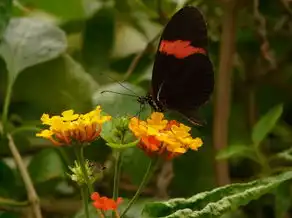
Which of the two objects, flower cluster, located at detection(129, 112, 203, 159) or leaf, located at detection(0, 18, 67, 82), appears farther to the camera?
leaf, located at detection(0, 18, 67, 82)

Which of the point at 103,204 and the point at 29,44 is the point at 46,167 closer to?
the point at 29,44

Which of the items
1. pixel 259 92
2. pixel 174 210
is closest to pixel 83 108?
pixel 259 92

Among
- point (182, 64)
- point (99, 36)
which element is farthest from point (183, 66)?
point (99, 36)

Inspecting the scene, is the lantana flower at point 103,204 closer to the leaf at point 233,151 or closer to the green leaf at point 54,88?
the leaf at point 233,151

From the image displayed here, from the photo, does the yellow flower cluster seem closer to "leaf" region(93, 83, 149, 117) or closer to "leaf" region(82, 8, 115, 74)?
"leaf" region(93, 83, 149, 117)

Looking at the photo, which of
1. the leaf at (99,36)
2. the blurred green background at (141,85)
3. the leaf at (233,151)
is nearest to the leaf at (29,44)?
the blurred green background at (141,85)

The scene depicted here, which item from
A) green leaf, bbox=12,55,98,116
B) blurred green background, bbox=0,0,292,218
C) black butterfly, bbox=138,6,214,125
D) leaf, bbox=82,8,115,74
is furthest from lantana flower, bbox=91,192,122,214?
leaf, bbox=82,8,115,74

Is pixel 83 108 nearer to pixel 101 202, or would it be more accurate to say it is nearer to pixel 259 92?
pixel 259 92

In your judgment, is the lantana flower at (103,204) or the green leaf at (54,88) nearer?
the lantana flower at (103,204)
